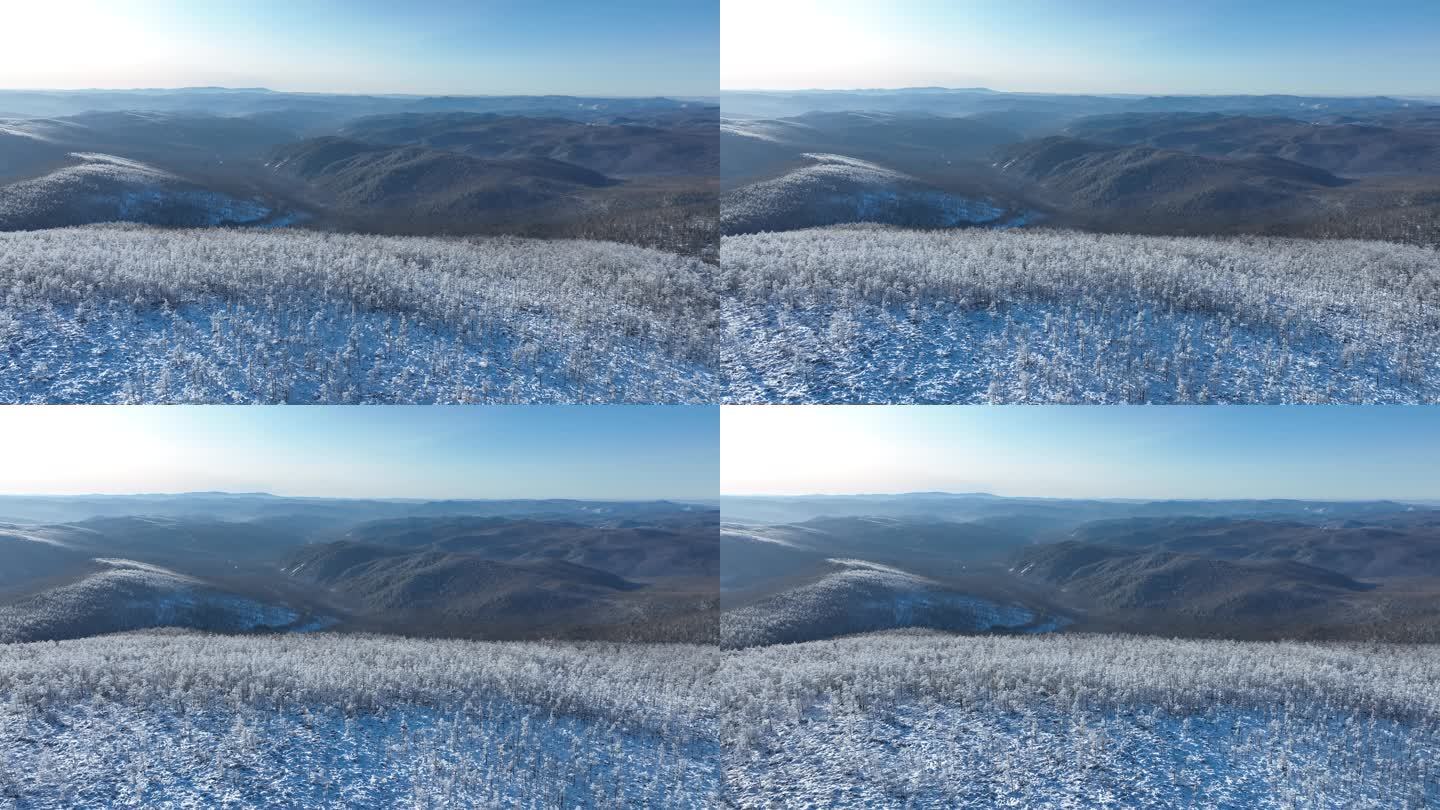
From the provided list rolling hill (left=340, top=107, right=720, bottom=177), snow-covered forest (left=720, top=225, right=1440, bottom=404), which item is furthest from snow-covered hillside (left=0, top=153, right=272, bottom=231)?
snow-covered forest (left=720, top=225, right=1440, bottom=404)

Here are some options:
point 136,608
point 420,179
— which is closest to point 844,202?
point 420,179

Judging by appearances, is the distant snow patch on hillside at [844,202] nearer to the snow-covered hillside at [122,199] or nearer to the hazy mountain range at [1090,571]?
the hazy mountain range at [1090,571]

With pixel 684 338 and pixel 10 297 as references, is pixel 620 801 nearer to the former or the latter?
pixel 684 338

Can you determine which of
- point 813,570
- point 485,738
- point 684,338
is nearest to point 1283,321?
point 813,570

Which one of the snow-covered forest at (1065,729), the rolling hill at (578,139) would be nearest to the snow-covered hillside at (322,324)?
the snow-covered forest at (1065,729)

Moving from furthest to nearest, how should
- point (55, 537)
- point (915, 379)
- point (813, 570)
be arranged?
point (55, 537), point (813, 570), point (915, 379)

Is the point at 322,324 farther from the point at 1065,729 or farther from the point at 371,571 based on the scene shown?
the point at 1065,729
